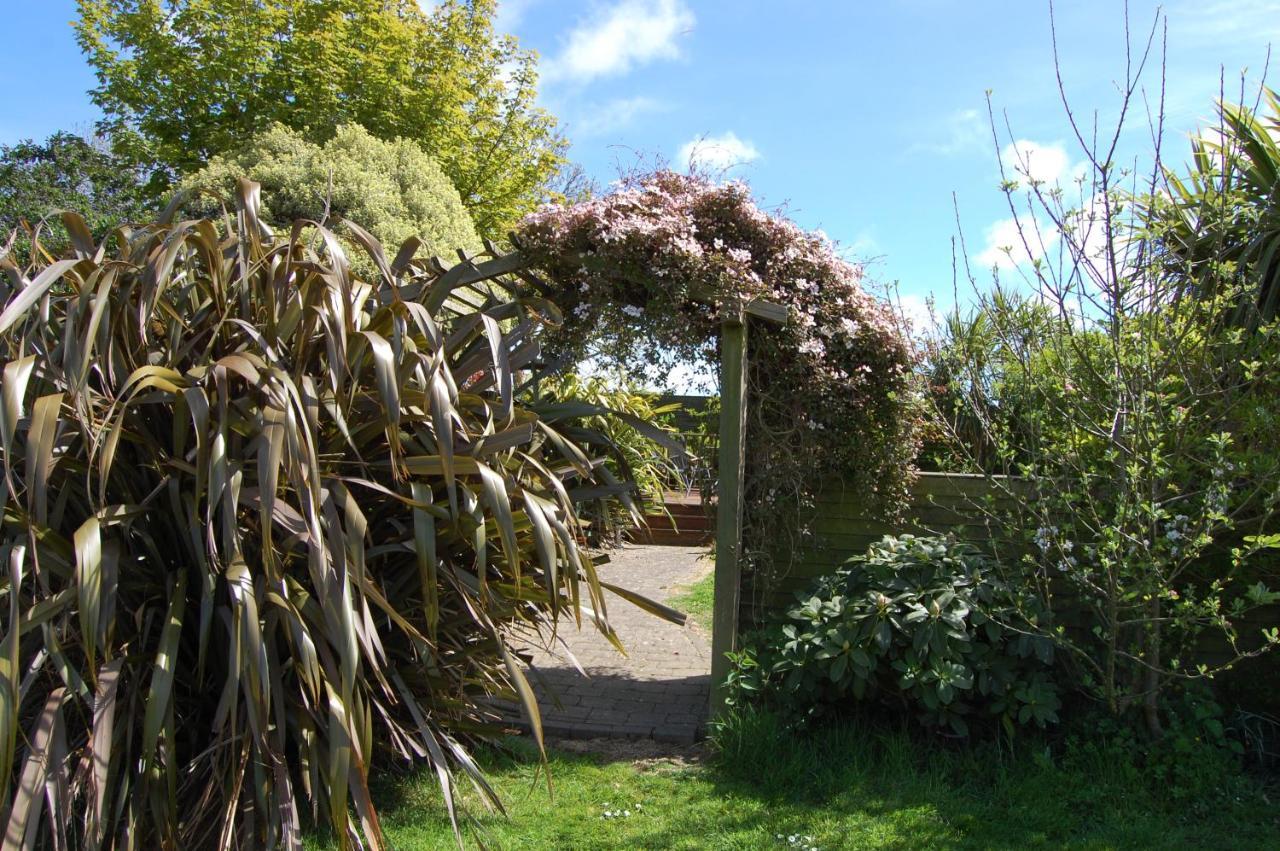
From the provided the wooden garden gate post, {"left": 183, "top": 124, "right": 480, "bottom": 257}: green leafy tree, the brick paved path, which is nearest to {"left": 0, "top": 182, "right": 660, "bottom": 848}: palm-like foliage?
the brick paved path

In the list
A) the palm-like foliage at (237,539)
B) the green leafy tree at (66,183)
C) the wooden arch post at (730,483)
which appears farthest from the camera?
the green leafy tree at (66,183)

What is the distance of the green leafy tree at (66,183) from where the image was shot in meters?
14.9

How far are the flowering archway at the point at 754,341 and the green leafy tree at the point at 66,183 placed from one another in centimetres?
1175

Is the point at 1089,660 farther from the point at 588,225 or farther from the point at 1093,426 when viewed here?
the point at 588,225

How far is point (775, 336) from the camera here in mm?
4723

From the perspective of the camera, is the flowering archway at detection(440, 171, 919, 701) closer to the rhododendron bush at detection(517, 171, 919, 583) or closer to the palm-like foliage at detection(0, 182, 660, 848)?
the rhododendron bush at detection(517, 171, 919, 583)

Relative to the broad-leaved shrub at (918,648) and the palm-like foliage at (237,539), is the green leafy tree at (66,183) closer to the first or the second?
the palm-like foliage at (237,539)

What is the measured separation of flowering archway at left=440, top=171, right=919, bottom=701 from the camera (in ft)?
14.9

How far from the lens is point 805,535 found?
4.93 m

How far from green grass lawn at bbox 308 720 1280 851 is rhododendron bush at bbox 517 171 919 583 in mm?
1154

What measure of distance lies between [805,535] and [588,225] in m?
1.92

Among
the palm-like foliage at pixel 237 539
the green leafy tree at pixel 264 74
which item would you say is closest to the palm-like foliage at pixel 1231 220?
the palm-like foliage at pixel 237 539

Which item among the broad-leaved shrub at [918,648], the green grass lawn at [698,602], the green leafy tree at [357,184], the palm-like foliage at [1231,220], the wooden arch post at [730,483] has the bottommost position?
the green grass lawn at [698,602]

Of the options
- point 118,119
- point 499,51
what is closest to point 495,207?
point 499,51
